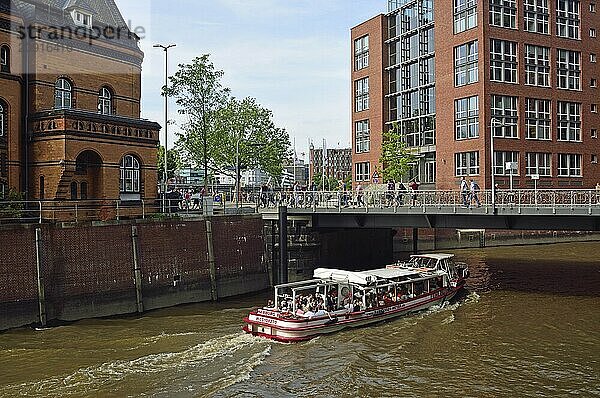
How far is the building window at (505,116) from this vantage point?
6028cm

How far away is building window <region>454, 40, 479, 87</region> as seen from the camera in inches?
2381

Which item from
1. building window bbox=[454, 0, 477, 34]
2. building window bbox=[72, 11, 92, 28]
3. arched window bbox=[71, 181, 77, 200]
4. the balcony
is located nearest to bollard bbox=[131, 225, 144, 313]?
arched window bbox=[71, 181, 77, 200]

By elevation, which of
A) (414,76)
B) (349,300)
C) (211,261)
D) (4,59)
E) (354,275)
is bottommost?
(349,300)

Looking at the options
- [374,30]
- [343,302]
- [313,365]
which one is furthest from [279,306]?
[374,30]

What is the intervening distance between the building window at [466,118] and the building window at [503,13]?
6.77 metres

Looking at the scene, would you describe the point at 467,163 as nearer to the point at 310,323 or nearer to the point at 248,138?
the point at 248,138

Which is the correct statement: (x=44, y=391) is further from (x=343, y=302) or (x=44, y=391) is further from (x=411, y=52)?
(x=411, y=52)

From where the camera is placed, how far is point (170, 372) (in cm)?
2131

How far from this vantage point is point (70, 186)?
34.7 metres

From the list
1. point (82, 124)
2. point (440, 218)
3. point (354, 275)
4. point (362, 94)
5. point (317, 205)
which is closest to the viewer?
point (354, 275)

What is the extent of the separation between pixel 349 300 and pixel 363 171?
47367mm

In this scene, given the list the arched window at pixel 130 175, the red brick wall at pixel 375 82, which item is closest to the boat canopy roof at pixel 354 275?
the arched window at pixel 130 175

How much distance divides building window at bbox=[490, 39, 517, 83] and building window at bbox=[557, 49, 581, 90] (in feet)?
18.9

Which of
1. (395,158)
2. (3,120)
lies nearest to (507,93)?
(395,158)
